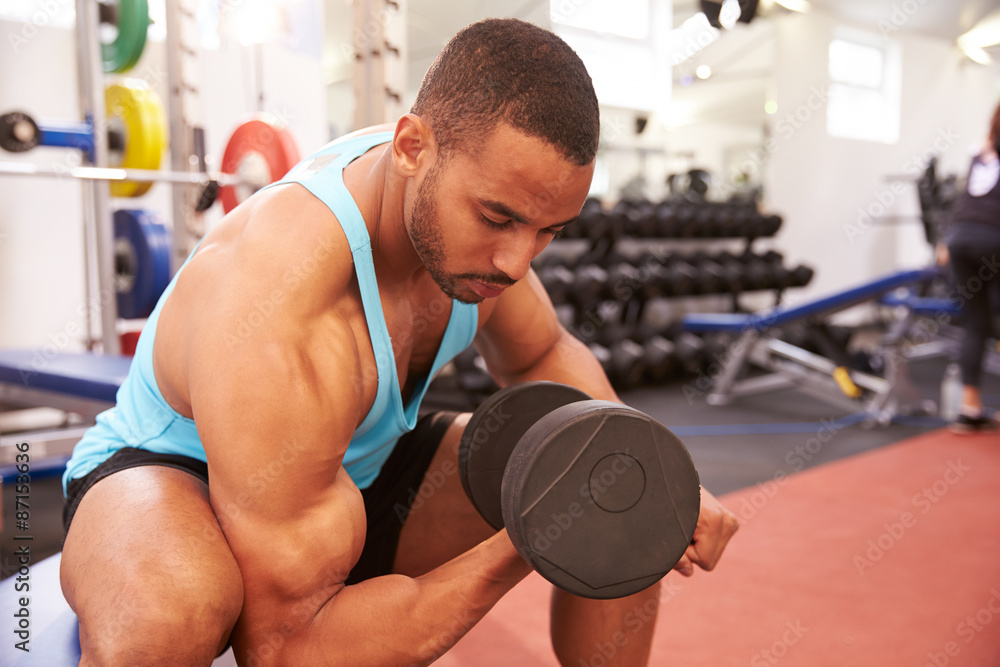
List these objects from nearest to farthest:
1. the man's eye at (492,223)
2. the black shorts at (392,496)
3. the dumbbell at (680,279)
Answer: the man's eye at (492,223), the black shorts at (392,496), the dumbbell at (680,279)

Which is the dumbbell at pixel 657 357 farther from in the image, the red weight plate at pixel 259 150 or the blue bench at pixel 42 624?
the blue bench at pixel 42 624

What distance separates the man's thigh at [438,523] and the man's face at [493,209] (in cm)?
39

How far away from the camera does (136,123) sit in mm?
2918

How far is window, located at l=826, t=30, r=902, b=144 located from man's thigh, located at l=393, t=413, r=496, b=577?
20.9 ft

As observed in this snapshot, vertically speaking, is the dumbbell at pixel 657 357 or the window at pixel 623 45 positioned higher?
the window at pixel 623 45

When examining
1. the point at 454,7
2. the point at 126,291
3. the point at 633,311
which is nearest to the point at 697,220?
the point at 633,311

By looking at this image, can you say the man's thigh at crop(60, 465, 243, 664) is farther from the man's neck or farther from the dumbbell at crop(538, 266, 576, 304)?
the dumbbell at crop(538, 266, 576, 304)

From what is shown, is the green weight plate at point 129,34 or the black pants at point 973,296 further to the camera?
the black pants at point 973,296

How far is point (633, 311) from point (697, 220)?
803 mm

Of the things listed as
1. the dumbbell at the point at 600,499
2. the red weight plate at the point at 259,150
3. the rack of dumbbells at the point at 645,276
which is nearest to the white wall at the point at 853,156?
the rack of dumbbells at the point at 645,276

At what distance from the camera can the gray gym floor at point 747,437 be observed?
2314 mm

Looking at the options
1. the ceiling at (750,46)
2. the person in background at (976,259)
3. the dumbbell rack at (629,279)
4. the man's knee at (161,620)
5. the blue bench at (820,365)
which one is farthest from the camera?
the ceiling at (750,46)

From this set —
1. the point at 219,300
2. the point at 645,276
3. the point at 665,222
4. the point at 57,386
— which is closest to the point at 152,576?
the point at 219,300

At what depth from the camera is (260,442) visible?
28.9 inches
